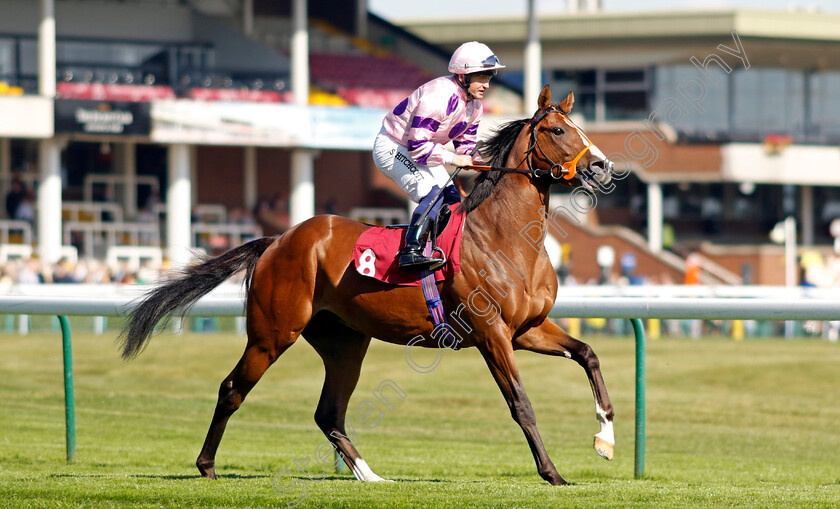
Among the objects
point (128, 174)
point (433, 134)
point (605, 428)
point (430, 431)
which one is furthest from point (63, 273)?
point (605, 428)

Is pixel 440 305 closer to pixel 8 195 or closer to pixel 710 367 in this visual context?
pixel 710 367

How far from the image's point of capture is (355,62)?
29766 mm

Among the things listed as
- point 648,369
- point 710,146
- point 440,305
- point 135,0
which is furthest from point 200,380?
point 710,146

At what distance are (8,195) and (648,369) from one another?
1444 centimetres

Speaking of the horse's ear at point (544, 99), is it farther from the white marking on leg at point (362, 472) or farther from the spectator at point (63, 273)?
the spectator at point (63, 273)

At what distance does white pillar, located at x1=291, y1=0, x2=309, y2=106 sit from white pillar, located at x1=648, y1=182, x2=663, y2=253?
9.55 metres

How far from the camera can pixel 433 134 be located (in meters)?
5.80

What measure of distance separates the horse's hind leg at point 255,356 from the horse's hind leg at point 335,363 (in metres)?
0.29

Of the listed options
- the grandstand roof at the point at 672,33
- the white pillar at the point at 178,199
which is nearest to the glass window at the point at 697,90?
the grandstand roof at the point at 672,33

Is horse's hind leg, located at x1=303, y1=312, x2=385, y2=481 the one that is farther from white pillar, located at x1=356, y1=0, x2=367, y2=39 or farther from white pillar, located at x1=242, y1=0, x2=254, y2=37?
white pillar, located at x1=356, y1=0, x2=367, y2=39

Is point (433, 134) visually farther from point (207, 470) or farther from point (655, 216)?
point (655, 216)

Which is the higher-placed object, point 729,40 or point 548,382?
point 729,40

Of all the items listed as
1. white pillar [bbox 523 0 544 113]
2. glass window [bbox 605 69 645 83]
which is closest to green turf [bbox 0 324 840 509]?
white pillar [bbox 523 0 544 113]

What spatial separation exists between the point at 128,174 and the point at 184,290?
66.5ft
